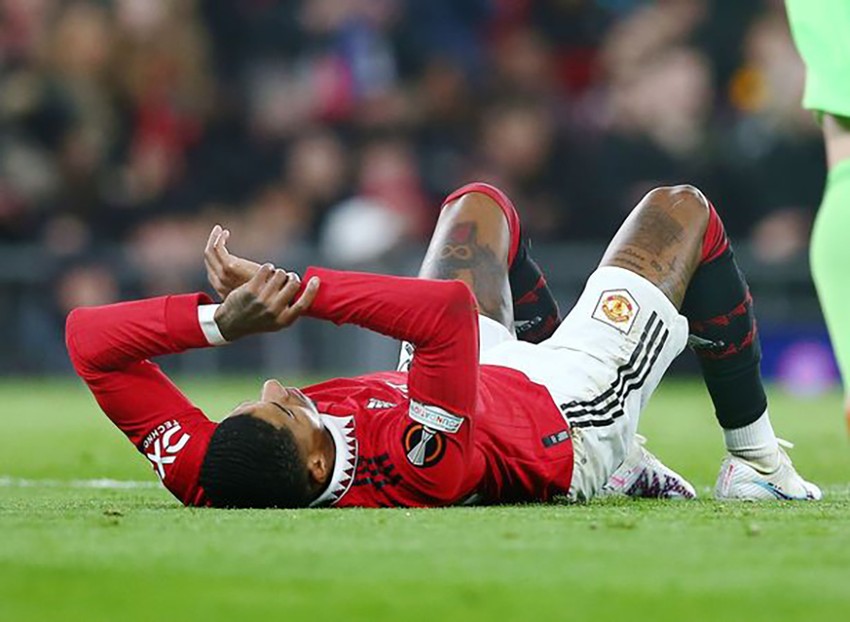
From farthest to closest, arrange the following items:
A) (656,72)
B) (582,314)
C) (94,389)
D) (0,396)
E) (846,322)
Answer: (656,72) → (0,396) → (582,314) → (94,389) → (846,322)

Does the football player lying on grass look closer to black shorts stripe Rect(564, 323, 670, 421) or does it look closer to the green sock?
black shorts stripe Rect(564, 323, 670, 421)

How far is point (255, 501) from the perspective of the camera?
5043 millimetres

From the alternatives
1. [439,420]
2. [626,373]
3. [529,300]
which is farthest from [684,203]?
[439,420]

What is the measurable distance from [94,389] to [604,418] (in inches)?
58.9

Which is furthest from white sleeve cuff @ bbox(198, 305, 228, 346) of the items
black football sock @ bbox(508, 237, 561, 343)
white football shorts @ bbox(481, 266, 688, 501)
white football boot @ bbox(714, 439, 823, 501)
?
white football boot @ bbox(714, 439, 823, 501)

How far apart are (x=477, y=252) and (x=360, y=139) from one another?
851cm

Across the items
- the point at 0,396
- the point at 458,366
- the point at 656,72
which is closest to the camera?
the point at 458,366

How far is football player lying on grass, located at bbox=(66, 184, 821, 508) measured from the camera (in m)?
4.90

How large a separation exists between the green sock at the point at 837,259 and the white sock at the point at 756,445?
5.95ft

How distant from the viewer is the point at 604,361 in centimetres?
555

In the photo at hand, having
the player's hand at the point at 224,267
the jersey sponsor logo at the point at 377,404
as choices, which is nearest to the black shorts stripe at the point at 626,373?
the jersey sponsor logo at the point at 377,404

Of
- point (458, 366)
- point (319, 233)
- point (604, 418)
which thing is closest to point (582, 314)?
point (604, 418)

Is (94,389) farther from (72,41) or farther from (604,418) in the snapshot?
(72,41)

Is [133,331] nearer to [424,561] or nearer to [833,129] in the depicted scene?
[424,561]
